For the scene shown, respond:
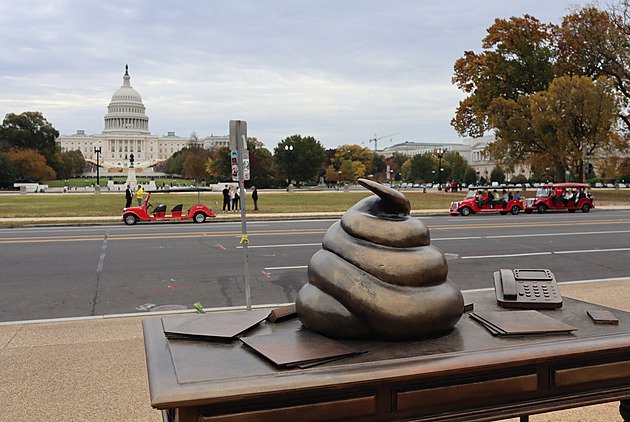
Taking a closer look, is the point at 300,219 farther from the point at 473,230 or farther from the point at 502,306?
the point at 502,306

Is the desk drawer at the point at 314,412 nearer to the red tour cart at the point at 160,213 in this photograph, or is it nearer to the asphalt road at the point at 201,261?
the asphalt road at the point at 201,261

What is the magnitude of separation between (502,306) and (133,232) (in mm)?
17460

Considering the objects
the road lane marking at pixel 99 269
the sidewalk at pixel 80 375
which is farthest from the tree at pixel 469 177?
the sidewalk at pixel 80 375

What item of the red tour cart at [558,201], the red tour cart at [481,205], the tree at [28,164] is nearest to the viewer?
the red tour cart at [481,205]

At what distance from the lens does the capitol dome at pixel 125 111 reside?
173875mm

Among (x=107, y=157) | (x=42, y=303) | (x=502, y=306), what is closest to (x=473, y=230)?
(x=42, y=303)

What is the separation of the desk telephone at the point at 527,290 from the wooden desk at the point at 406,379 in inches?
20.6

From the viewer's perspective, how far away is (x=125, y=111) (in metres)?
176

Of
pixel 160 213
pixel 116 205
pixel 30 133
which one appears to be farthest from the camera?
pixel 30 133

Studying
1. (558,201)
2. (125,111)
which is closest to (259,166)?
(558,201)

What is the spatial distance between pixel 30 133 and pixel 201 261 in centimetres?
9426

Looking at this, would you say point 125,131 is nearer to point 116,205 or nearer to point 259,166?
point 259,166

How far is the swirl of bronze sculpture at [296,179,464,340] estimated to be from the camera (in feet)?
9.91

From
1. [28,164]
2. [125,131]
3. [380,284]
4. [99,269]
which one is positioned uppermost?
[125,131]
